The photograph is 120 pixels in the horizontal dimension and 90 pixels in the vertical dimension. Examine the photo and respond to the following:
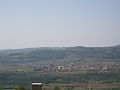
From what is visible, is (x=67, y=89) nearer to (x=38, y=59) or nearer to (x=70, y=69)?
(x=70, y=69)

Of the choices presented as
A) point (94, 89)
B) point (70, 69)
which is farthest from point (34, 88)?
point (70, 69)

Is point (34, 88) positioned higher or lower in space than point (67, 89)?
higher

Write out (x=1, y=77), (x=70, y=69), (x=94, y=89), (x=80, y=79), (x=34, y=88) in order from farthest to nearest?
(x=70, y=69)
(x=1, y=77)
(x=80, y=79)
(x=94, y=89)
(x=34, y=88)

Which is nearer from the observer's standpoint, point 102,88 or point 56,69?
point 102,88

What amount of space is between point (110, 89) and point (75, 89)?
878 centimetres

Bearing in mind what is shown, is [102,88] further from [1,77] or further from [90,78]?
[1,77]

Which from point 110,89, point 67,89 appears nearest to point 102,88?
point 110,89

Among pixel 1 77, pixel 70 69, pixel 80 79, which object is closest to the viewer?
pixel 80 79

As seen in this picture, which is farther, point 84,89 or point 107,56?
point 107,56

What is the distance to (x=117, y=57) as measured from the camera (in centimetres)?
19450

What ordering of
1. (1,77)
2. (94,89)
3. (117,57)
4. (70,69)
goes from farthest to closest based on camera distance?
1. (117,57)
2. (70,69)
3. (1,77)
4. (94,89)

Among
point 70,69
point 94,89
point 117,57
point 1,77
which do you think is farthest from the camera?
point 117,57

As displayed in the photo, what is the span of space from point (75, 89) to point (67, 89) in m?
2.12

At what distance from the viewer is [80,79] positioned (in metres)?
92.7
